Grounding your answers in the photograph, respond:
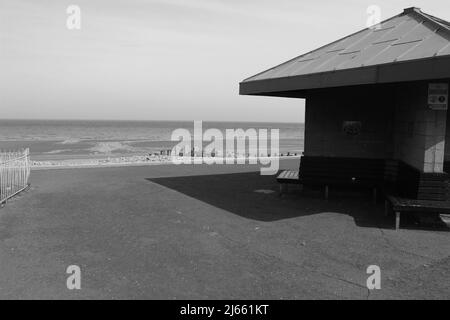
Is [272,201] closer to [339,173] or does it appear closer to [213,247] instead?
[339,173]

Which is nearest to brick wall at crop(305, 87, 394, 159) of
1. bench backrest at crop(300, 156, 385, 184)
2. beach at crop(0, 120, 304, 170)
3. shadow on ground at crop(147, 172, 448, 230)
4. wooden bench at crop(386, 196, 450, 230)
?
bench backrest at crop(300, 156, 385, 184)

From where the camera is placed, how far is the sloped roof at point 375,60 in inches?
263

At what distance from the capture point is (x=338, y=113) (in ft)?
35.3

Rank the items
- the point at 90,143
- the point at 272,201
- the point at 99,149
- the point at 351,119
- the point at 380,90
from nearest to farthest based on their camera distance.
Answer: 1. the point at 272,201
2. the point at 380,90
3. the point at 351,119
4. the point at 99,149
5. the point at 90,143

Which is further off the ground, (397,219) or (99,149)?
(397,219)

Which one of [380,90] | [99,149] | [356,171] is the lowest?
[99,149]

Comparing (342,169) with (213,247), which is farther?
(342,169)

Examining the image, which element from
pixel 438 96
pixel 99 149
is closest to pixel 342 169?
pixel 438 96

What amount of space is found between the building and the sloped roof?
2cm

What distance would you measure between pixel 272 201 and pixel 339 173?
2051 millimetres

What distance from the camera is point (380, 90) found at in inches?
413
